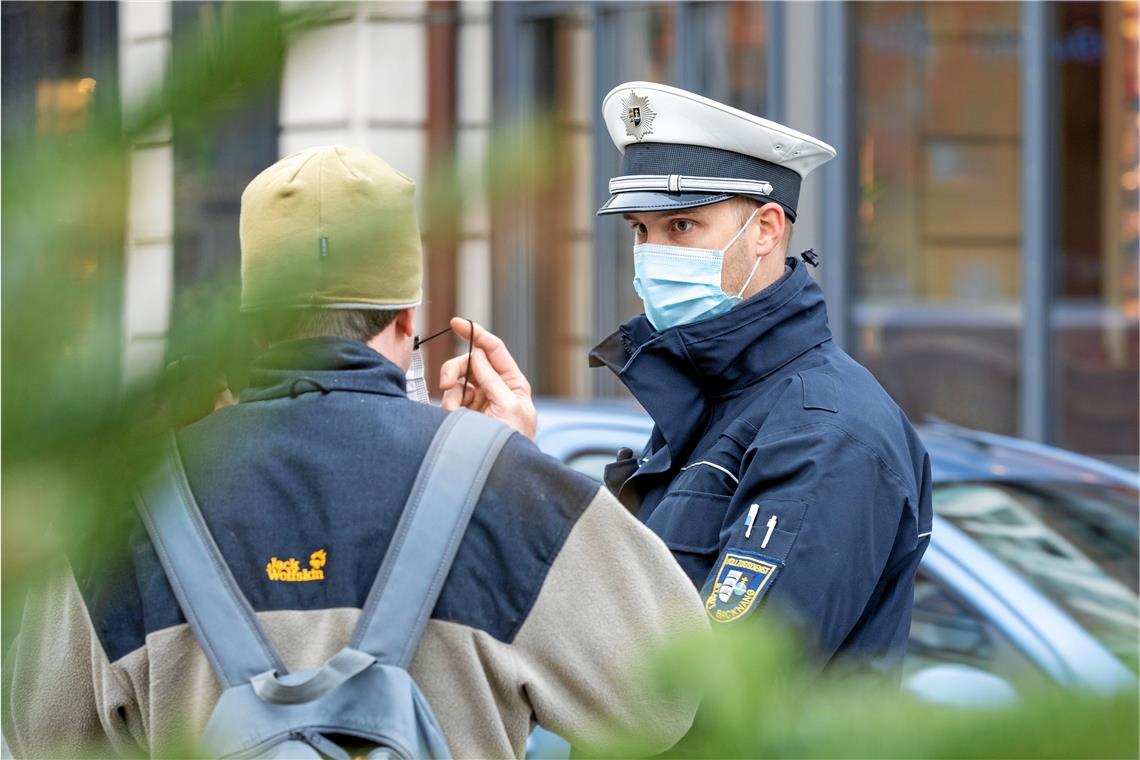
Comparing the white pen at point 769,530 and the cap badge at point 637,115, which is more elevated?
the cap badge at point 637,115

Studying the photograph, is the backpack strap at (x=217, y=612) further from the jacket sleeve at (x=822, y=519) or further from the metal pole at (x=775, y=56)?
the metal pole at (x=775, y=56)

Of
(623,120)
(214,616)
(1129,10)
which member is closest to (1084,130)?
(1129,10)

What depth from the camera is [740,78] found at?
25.7ft

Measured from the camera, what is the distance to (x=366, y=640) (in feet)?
4.77

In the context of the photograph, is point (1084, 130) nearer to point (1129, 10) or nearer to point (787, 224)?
point (1129, 10)

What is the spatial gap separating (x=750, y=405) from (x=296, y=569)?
2.99ft

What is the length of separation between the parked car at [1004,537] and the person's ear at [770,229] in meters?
1.03

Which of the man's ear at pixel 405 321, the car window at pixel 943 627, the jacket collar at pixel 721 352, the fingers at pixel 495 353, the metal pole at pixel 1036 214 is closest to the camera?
the man's ear at pixel 405 321

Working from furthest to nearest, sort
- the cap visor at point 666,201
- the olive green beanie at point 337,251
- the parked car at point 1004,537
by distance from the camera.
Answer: the parked car at point 1004,537, the cap visor at point 666,201, the olive green beanie at point 337,251

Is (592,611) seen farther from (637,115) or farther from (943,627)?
(943,627)

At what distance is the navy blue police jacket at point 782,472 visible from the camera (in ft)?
6.27

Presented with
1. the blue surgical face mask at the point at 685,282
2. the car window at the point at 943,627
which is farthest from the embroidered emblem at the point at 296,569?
the car window at the point at 943,627

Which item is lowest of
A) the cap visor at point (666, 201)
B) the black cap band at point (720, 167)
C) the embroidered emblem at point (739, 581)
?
the embroidered emblem at point (739, 581)

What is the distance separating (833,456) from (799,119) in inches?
231
